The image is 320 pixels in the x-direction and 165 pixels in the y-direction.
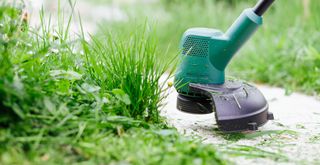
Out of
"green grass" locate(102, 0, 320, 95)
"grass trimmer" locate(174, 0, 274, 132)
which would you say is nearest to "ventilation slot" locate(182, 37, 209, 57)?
"grass trimmer" locate(174, 0, 274, 132)

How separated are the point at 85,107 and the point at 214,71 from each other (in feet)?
2.13

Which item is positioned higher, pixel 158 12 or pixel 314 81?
pixel 158 12

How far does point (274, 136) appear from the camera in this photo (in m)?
2.13

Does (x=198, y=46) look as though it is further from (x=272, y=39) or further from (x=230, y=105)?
(x=272, y=39)

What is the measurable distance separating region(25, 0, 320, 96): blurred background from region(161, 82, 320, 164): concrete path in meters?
0.34

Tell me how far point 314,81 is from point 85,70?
6.26 ft

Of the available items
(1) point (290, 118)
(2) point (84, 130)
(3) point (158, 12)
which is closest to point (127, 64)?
(2) point (84, 130)

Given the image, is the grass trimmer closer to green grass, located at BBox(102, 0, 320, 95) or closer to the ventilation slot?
the ventilation slot

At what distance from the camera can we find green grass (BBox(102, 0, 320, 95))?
3686 millimetres

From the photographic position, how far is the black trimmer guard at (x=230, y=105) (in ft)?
6.68

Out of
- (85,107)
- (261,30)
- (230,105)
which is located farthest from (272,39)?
(85,107)

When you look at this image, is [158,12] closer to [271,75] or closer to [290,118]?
[271,75]

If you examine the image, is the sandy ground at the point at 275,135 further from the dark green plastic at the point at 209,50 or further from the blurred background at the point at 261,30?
the blurred background at the point at 261,30

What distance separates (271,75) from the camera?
3.90 m
